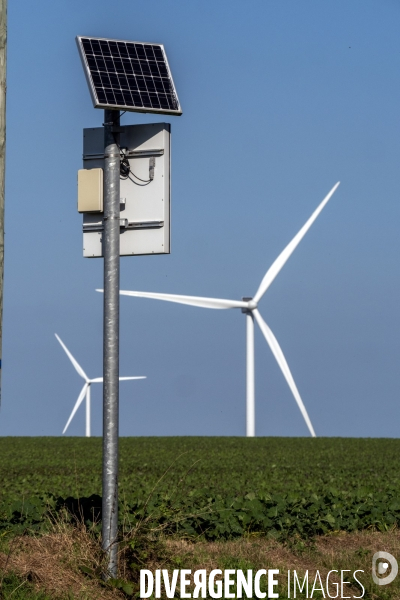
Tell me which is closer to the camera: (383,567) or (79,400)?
(383,567)

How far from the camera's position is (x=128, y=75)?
29.5 feet

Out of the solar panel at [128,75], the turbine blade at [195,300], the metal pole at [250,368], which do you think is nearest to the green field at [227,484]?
the metal pole at [250,368]

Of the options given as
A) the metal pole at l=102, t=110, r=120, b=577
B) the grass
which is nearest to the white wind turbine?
the grass

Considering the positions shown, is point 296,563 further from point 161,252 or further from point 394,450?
point 394,450

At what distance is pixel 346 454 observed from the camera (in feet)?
117

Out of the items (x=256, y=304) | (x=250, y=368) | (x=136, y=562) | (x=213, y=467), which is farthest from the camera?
(x=250, y=368)

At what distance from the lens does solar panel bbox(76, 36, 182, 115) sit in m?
8.70

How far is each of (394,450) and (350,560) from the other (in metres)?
29.8

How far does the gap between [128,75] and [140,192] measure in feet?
3.96

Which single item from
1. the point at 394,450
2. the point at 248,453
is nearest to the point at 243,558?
the point at 248,453

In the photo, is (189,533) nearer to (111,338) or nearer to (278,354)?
(111,338)

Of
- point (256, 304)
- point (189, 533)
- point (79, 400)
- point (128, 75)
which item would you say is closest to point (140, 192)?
point (128, 75)

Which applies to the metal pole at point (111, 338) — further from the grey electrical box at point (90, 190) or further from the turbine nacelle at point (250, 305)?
the turbine nacelle at point (250, 305)

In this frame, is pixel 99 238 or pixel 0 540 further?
pixel 0 540
